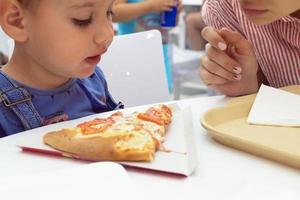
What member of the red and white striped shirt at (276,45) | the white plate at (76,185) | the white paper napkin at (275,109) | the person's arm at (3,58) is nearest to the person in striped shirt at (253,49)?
the red and white striped shirt at (276,45)

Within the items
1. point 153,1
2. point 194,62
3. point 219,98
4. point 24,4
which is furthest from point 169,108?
point 194,62

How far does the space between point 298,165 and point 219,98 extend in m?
0.37

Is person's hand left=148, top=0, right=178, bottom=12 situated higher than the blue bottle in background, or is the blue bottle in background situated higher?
person's hand left=148, top=0, right=178, bottom=12

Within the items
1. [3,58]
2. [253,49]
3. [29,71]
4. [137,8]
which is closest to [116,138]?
[29,71]

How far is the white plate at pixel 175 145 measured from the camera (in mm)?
530

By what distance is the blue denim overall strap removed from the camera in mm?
825

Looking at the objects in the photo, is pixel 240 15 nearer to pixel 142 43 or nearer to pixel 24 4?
pixel 142 43

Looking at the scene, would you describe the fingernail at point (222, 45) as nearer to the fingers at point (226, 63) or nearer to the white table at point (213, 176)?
the fingers at point (226, 63)

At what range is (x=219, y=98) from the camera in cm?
90

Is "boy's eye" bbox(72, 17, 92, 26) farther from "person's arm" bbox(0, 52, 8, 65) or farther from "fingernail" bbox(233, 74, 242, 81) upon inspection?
"person's arm" bbox(0, 52, 8, 65)

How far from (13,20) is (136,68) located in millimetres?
445

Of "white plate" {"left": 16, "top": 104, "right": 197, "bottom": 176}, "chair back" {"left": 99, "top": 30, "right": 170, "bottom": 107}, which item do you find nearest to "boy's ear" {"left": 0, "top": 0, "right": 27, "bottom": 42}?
"white plate" {"left": 16, "top": 104, "right": 197, "bottom": 176}

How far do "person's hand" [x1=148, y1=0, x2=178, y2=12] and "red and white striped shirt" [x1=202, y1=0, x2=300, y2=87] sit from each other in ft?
2.36

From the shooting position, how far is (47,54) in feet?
2.90
